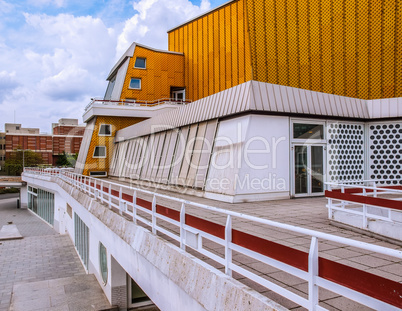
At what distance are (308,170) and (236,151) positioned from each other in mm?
3473

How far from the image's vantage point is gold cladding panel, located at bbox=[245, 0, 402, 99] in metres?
21.9

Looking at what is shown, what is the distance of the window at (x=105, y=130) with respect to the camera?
3131cm

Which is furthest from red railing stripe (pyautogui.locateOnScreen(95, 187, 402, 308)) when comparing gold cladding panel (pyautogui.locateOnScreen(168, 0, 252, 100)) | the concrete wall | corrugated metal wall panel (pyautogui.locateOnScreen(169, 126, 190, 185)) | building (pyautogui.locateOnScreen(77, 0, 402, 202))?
gold cladding panel (pyautogui.locateOnScreen(168, 0, 252, 100))

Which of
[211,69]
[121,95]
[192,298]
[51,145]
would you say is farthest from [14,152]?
[192,298]

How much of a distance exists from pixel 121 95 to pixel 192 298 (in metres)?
32.0

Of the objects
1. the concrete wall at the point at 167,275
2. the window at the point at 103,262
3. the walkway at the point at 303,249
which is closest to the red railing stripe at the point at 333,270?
the concrete wall at the point at 167,275

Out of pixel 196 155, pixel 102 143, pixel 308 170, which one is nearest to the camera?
pixel 308 170

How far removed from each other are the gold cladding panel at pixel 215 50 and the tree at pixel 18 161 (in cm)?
6079

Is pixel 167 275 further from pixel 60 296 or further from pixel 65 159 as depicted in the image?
pixel 65 159

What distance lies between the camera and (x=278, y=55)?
25.6 metres

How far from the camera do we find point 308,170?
13.3 m

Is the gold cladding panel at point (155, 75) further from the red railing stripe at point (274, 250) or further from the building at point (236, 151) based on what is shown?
the red railing stripe at point (274, 250)

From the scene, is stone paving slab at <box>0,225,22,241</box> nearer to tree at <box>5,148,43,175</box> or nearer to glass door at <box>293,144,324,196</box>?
glass door at <box>293,144,324,196</box>

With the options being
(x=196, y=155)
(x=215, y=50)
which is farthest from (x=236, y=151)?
(x=215, y=50)
